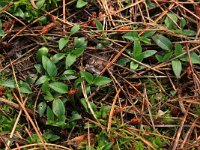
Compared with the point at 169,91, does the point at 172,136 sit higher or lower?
lower

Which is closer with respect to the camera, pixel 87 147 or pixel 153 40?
pixel 87 147

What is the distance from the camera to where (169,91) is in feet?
7.22

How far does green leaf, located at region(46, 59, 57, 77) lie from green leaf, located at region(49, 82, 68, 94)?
0.20ft

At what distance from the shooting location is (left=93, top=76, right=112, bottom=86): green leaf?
2.10m

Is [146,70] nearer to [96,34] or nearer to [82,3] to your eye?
[96,34]

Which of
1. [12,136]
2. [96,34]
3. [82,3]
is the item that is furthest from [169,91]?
[12,136]

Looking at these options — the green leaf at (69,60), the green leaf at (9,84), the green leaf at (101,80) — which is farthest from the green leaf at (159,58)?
the green leaf at (9,84)

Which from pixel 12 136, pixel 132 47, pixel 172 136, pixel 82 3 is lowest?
pixel 172 136

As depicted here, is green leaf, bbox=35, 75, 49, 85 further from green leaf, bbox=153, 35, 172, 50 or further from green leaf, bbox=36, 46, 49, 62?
green leaf, bbox=153, 35, 172, 50

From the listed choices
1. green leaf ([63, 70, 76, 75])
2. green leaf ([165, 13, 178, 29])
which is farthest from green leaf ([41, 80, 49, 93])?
green leaf ([165, 13, 178, 29])

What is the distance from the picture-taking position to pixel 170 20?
2.34 m

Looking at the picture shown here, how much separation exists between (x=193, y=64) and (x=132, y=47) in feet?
1.16

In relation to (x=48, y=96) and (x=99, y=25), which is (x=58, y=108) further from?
(x=99, y=25)

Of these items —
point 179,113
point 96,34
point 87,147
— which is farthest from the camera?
point 96,34
